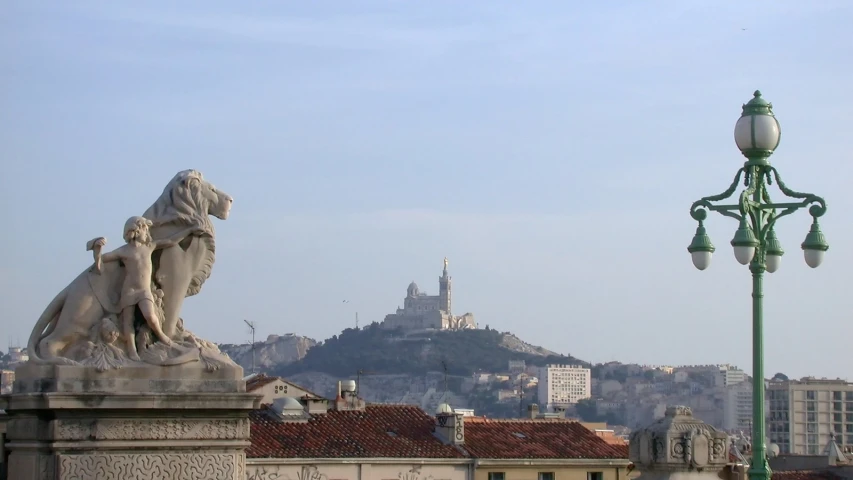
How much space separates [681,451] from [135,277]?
11.5ft

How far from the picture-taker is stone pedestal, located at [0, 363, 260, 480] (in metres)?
8.93

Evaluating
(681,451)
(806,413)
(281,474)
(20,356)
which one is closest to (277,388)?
(281,474)

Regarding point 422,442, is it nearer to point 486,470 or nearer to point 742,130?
point 486,470

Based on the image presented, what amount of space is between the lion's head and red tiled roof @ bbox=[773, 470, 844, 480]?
35.9 meters

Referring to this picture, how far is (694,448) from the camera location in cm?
1088

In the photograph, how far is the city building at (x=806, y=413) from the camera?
14562 cm

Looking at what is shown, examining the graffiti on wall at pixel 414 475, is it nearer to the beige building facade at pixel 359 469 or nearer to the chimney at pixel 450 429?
the beige building facade at pixel 359 469

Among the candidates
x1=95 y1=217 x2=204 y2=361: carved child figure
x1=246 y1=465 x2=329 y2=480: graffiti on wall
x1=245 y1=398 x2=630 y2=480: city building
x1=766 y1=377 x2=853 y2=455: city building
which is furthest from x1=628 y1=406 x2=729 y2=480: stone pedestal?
x1=766 y1=377 x2=853 y2=455: city building

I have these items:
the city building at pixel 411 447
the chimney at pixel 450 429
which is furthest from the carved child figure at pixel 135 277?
the chimney at pixel 450 429

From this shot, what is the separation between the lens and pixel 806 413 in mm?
149125

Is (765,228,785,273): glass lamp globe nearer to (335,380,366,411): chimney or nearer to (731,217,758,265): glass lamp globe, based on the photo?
(731,217,758,265): glass lamp globe

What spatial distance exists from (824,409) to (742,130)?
139 meters

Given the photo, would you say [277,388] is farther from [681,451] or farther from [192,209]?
[192,209]

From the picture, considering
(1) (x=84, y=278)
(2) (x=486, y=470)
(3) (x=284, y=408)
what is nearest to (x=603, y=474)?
(2) (x=486, y=470)
